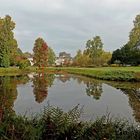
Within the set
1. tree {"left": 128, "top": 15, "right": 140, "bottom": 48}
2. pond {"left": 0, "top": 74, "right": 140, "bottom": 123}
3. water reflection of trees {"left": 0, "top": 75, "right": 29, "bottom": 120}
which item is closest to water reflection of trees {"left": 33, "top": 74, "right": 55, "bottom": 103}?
pond {"left": 0, "top": 74, "right": 140, "bottom": 123}

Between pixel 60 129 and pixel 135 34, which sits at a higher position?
pixel 135 34

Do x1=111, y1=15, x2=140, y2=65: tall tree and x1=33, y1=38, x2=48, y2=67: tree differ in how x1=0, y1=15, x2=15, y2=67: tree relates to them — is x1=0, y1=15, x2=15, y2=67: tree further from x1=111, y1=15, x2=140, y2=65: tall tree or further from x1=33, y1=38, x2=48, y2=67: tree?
x1=111, y1=15, x2=140, y2=65: tall tree

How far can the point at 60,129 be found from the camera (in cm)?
641

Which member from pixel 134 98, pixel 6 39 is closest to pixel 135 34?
pixel 6 39

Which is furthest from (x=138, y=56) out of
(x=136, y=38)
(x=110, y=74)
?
(x=110, y=74)

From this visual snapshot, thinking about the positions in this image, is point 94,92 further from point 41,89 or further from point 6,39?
point 6,39

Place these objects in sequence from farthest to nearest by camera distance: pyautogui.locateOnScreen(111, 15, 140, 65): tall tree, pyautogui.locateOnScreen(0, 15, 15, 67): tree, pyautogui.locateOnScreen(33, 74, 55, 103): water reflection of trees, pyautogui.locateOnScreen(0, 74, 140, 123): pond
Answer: pyautogui.locateOnScreen(111, 15, 140, 65): tall tree → pyautogui.locateOnScreen(0, 15, 15, 67): tree → pyautogui.locateOnScreen(33, 74, 55, 103): water reflection of trees → pyautogui.locateOnScreen(0, 74, 140, 123): pond

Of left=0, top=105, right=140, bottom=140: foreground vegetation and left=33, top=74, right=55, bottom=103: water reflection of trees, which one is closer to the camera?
left=0, top=105, right=140, bottom=140: foreground vegetation

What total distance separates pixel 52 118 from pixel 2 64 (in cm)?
6821

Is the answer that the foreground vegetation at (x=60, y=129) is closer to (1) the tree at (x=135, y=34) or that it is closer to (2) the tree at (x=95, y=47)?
(1) the tree at (x=135, y=34)

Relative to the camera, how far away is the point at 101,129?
614 centimetres

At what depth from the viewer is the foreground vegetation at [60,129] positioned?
19.3ft

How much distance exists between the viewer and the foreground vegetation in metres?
5.89

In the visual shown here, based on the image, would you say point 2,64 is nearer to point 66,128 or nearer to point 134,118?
point 134,118
